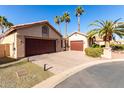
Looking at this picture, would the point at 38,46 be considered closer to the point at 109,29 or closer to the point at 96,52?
the point at 96,52

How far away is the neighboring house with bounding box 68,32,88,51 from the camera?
27.3 meters

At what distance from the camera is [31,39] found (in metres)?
18.1

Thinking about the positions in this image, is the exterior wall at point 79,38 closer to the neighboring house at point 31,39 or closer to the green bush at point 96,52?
the neighboring house at point 31,39

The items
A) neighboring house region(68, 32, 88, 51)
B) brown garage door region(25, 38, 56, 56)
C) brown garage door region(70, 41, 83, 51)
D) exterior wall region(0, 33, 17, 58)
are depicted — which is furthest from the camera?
brown garage door region(70, 41, 83, 51)

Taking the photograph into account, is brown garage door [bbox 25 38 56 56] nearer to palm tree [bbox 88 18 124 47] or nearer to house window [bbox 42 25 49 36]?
house window [bbox 42 25 49 36]

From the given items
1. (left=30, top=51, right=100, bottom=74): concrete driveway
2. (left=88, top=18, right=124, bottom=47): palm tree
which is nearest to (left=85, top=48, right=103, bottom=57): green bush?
(left=30, top=51, right=100, bottom=74): concrete driveway

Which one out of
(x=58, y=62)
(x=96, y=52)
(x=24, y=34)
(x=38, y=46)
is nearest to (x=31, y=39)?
(x=24, y=34)

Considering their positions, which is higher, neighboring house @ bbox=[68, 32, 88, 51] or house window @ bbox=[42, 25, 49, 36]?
house window @ bbox=[42, 25, 49, 36]

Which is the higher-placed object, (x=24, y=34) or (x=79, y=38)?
(x=24, y=34)

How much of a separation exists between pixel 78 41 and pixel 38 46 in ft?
37.1

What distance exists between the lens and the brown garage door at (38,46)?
17656 millimetres
